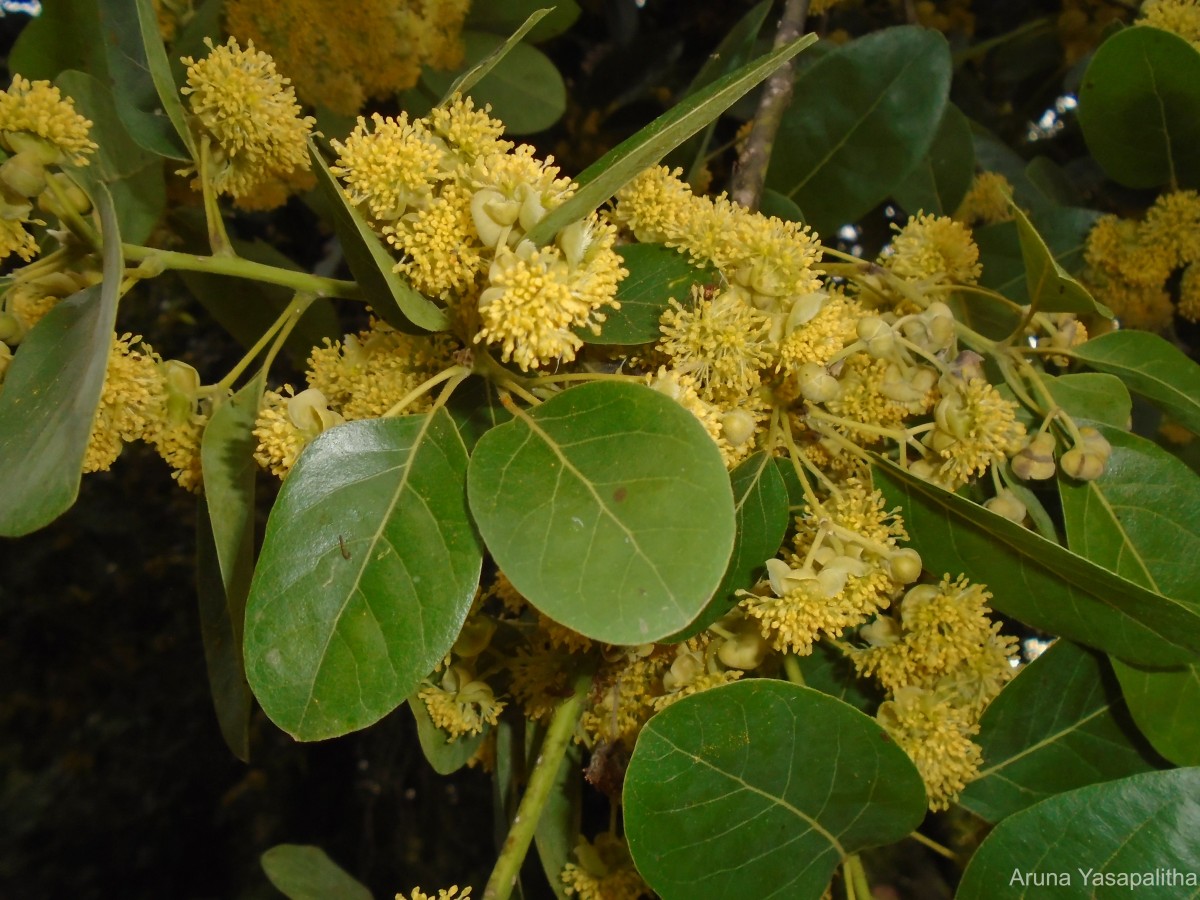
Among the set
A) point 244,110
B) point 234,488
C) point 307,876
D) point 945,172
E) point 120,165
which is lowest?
point 307,876

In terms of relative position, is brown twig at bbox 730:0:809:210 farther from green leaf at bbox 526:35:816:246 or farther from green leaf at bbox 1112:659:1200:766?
green leaf at bbox 1112:659:1200:766

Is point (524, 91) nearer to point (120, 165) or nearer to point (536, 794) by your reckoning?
point (120, 165)

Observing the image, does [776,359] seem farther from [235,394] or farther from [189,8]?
[189,8]

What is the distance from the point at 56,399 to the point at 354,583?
12.9 inches

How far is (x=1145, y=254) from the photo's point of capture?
1.76 m

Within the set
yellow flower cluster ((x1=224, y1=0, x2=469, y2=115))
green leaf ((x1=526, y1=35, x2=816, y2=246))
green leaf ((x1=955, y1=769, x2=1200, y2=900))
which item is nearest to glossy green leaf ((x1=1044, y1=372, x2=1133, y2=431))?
green leaf ((x1=955, y1=769, x2=1200, y2=900))

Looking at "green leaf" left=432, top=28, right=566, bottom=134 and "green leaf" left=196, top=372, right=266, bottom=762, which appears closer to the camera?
"green leaf" left=196, top=372, right=266, bottom=762

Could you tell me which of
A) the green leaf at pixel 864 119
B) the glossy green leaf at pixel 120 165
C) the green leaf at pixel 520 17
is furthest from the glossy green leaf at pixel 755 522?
the green leaf at pixel 520 17

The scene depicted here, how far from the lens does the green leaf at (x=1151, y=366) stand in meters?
1.31

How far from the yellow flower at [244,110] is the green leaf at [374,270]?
10.8 inches

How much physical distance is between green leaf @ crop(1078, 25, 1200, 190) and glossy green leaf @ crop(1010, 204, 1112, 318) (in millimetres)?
540

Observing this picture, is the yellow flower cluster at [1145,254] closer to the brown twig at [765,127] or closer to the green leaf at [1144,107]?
the green leaf at [1144,107]

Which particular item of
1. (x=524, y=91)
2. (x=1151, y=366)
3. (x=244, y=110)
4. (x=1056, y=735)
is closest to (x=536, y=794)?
(x=1056, y=735)

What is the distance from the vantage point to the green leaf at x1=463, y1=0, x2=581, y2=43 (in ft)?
6.26
